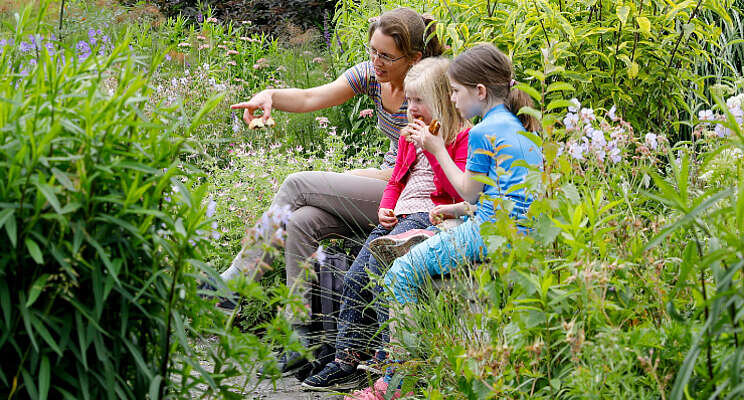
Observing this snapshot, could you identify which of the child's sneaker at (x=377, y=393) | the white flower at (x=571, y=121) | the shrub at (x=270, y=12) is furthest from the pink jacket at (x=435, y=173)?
the shrub at (x=270, y=12)

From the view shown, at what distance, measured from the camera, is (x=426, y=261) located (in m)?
3.04

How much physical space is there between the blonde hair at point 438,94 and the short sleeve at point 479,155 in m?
0.50

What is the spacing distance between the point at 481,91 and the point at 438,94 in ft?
1.22

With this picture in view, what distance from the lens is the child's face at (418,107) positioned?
145 inches

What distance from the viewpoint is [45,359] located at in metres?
1.55

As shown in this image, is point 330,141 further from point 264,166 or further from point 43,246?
point 43,246

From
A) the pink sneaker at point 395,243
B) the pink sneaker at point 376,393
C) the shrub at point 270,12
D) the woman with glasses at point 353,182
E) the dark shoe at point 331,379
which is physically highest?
the shrub at point 270,12

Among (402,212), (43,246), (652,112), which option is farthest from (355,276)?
(43,246)

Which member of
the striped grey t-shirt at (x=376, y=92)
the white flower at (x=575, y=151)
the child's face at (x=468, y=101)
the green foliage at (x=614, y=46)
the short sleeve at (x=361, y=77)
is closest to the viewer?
the white flower at (x=575, y=151)

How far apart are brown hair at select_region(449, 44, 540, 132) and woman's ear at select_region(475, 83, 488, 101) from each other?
1 cm

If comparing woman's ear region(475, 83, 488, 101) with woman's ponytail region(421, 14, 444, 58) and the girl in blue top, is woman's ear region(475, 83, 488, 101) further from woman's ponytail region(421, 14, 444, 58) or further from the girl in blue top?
woman's ponytail region(421, 14, 444, 58)

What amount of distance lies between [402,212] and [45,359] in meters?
2.31

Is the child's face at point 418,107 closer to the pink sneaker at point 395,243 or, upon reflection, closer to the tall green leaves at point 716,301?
the pink sneaker at point 395,243

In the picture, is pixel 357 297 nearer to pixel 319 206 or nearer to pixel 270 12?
pixel 319 206
